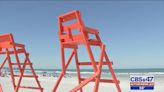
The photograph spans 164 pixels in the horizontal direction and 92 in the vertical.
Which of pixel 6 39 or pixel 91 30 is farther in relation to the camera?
pixel 6 39

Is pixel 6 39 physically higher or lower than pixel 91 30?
lower

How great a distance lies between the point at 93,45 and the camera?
548cm

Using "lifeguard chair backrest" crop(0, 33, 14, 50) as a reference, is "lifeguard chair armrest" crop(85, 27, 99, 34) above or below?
above

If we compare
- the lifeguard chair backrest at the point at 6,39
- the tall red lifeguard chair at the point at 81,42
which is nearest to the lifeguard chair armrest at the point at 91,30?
the tall red lifeguard chair at the point at 81,42

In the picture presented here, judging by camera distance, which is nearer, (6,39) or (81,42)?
(81,42)

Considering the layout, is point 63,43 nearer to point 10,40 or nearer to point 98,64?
point 98,64

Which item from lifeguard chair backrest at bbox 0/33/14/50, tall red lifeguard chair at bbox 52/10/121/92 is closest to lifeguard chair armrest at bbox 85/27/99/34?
tall red lifeguard chair at bbox 52/10/121/92

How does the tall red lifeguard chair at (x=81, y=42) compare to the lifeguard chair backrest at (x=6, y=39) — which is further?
the lifeguard chair backrest at (x=6, y=39)

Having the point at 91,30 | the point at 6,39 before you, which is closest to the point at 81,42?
the point at 91,30

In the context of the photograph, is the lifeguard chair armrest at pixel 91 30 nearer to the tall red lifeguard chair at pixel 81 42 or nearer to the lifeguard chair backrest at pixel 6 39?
the tall red lifeguard chair at pixel 81 42

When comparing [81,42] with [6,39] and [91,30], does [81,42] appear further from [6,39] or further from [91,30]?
[6,39]

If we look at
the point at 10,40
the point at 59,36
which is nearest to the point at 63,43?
the point at 59,36

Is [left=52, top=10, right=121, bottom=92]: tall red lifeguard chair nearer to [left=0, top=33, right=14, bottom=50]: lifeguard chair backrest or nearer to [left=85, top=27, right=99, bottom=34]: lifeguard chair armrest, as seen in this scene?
[left=85, top=27, right=99, bottom=34]: lifeguard chair armrest

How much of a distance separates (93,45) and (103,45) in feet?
0.68
